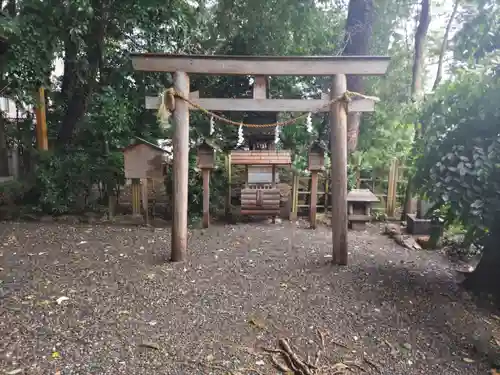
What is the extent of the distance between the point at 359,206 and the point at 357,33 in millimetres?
3530

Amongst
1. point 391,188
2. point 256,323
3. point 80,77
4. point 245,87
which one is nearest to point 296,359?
point 256,323

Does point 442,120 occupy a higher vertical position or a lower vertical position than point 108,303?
higher

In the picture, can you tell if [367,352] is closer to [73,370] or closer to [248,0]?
[73,370]

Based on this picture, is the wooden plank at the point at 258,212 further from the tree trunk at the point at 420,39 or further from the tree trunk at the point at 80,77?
the tree trunk at the point at 80,77

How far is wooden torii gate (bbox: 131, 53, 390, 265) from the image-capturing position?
4492mm

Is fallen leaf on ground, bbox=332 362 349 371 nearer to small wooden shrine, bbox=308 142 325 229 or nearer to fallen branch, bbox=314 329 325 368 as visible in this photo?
fallen branch, bbox=314 329 325 368

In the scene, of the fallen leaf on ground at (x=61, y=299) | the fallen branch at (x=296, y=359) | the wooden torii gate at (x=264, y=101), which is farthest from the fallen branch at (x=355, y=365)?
the fallen leaf on ground at (x=61, y=299)

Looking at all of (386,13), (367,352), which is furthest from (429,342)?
(386,13)

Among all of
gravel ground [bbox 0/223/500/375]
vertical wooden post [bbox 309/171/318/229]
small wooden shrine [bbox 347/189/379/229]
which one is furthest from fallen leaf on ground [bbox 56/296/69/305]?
small wooden shrine [bbox 347/189/379/229]

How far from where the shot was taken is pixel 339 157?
183 inches

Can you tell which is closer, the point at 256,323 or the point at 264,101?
the point at 256,323

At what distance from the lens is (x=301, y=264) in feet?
15.7

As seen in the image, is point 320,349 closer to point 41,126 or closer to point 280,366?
point 280,366

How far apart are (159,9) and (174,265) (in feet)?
14.8
